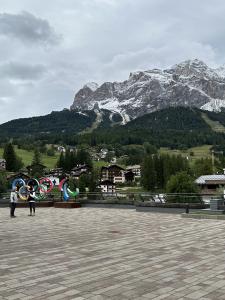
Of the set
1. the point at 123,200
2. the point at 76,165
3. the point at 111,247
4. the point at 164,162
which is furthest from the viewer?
the point at 76,165

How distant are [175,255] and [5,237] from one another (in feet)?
24.0

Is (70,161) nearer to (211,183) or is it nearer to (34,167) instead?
(34,167)

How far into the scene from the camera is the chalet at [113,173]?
19400 cm

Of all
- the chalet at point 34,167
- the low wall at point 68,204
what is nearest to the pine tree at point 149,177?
the chalet at point 34,167

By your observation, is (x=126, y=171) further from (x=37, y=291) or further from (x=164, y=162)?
(x=37, y=291)

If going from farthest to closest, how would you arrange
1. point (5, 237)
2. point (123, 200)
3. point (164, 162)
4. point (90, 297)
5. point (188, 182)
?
point (164, 162) → point (188, 182) → point (123, 200) → point (5, 237) → point (90, 297)

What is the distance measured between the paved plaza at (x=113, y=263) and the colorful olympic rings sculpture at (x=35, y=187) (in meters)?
19.1

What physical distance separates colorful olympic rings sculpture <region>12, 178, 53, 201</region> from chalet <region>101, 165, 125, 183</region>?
495ft

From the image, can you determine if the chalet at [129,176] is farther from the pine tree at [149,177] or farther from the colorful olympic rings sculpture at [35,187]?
the colorful olympic rings sculpture at [35,187]

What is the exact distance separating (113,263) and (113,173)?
7294 inches

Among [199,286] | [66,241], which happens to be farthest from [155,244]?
[199,286]

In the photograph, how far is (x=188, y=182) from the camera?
3664 inches

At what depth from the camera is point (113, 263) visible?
11172 millimetres

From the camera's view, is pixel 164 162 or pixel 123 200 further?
pixel 164 162
